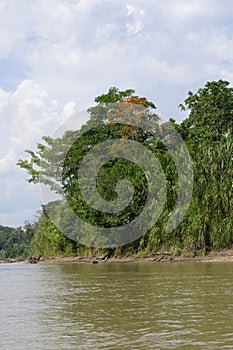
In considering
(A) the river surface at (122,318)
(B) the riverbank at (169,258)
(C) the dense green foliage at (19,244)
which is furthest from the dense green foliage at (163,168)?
(C) the dense green foliage at (19,244)

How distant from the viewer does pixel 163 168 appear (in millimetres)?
26016

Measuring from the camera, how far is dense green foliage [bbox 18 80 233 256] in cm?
2162

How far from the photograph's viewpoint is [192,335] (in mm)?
5383

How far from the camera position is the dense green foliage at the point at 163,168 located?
21.6 meters

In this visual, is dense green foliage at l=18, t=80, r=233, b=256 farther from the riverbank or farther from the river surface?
the river surface

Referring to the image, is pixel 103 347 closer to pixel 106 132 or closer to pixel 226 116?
pixel 226 116

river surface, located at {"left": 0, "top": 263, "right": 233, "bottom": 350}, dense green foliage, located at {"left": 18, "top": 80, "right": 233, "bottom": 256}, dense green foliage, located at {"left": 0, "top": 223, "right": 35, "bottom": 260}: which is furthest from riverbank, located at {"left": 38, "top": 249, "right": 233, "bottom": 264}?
dense green foliage, located at {"left": 0, "top": 223, "right": 35, "bottom": 260}

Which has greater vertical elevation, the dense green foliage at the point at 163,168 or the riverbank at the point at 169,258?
the dense green foliage at the point at 163,168

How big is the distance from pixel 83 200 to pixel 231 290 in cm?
2173

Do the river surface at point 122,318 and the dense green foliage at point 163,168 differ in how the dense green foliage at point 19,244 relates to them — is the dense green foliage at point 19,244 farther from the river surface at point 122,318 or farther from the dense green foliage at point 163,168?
the river surface at point 122,318

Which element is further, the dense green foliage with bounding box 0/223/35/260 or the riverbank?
the dense green foliage with bounding box 0/223/35/260

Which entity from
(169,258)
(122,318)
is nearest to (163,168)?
(169,258)

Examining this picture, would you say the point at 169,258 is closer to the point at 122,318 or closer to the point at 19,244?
the point at 122,318

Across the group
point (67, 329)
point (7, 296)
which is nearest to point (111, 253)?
point (7, 296)
